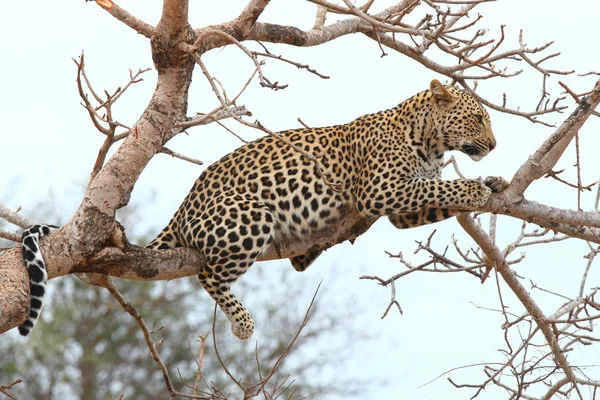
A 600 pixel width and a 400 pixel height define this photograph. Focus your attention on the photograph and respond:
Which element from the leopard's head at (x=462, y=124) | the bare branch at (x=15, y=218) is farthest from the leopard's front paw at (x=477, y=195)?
the bare branch at (x=15, y=218)

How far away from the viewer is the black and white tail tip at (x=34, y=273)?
630 cm

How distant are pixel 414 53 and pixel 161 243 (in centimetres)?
278

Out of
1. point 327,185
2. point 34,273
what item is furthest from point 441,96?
point 34,273

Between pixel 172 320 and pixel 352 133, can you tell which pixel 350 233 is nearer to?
pixel 352 133

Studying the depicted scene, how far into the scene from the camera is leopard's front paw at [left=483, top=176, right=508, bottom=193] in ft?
27.0

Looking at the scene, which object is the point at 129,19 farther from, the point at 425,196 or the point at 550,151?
the point at 550,151

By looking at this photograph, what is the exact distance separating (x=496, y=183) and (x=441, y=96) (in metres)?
1.12

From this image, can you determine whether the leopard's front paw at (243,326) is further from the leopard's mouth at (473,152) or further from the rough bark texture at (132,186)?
the leopard's mouth at (473,152)

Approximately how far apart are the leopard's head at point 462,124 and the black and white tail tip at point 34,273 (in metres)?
3.73

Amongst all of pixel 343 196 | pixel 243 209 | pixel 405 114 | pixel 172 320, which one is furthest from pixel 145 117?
pixel 172 320

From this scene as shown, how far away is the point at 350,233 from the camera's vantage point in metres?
8.38

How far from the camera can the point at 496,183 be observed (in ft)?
27.0

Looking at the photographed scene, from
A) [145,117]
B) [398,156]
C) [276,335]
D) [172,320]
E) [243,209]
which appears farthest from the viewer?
[172,320]

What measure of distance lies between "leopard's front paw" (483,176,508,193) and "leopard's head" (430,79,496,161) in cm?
66
